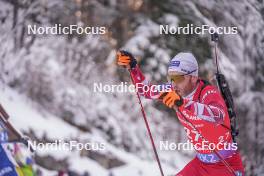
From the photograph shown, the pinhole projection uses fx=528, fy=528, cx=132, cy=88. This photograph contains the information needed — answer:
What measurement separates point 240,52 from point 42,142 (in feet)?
5.32

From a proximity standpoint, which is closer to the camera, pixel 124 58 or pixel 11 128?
pixel 124 58

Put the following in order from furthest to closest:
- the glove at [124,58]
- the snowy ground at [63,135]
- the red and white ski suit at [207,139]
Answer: the snowy ground at [63,135] → the glove at [124,58] → the red and white ski suit at [207,139]

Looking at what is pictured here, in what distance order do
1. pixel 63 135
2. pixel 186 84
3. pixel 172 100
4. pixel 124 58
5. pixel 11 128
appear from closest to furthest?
pixel 172 100 < pixel 186 84 < pixel 124 58 < pixel 11 128 < pixel 63 135

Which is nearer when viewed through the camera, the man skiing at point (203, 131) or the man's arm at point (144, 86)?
the man skiing at point (203, 131)

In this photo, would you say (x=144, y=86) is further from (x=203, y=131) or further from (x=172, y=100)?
(x=172, y=100)

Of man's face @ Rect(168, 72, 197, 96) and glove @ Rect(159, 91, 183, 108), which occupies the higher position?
man's face @ Rect(168, 72, 197, 96)

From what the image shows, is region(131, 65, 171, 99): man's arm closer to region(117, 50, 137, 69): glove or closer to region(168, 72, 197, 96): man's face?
region(117, 50, 137, 69): glove

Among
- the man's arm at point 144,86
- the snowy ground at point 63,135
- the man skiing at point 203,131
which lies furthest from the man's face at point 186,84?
the snowy ground at point 63,135

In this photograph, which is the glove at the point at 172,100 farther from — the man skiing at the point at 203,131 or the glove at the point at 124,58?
the glove at the point at 124,58

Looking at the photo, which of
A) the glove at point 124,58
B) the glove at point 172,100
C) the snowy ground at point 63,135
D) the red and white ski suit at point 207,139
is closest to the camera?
the glove at point 172,100

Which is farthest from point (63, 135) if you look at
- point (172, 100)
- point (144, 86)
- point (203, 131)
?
point (172, 100)

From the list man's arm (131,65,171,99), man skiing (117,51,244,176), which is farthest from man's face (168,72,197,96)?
man's arm (131,65,171,99)

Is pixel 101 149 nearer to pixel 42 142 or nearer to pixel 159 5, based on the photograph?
pixel 42 142

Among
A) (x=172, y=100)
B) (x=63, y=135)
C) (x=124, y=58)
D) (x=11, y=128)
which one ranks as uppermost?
(x=124, y=58)
